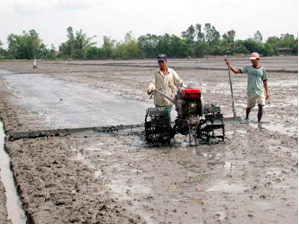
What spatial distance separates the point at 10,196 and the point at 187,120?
11.6 feet

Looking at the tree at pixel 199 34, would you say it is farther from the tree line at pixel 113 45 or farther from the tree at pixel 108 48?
the tree at pixel 108 48

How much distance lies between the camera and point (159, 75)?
955cm

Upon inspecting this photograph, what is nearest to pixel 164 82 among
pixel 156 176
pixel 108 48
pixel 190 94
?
pixel 190 94

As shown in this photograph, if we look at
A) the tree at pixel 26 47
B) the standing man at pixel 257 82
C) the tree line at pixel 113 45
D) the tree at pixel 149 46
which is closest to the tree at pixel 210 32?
the tree line at pixel 113 45

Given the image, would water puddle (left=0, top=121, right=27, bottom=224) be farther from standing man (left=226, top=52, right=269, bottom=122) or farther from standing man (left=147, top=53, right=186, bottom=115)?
standing man (left=226, top=52, right=269, bottom=122)

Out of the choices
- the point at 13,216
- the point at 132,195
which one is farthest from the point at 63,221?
the point at 132,195

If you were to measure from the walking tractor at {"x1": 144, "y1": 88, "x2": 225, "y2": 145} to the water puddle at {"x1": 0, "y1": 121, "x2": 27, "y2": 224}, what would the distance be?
2770 millimetres

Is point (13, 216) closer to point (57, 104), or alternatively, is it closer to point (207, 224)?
point (207, 224)

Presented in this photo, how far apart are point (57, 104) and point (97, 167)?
959 centimetres

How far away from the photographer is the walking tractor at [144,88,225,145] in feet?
28.6

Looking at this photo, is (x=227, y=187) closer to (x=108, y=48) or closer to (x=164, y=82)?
(x=164, y=82)

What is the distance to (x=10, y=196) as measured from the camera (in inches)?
255

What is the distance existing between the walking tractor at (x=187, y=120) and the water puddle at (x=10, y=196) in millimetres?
2770

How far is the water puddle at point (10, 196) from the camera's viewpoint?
18.5ft
